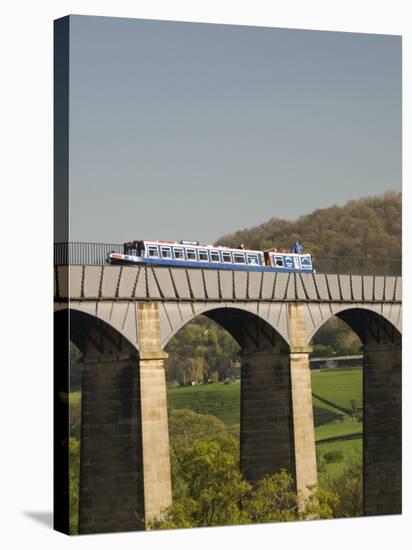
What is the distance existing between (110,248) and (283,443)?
15.7 meters

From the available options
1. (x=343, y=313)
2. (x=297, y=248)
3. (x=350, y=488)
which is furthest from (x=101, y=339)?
(x=343, y=313)

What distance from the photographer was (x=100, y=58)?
165 feet

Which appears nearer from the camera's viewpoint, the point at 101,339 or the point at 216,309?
the point at 101,339

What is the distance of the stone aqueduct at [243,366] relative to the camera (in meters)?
A: 55.4

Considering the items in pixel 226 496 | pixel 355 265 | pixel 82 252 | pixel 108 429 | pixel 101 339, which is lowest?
pixel 226 496

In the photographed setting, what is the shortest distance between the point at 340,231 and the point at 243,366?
31.9ft

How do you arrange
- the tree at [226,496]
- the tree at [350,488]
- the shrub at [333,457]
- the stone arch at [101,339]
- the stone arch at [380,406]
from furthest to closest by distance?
the shrub at [333,457]
the tree at [350,488]
the stone arch at [380,406]
the stone arch at [101,339]
the tree at [226,496]

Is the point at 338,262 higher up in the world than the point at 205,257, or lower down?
lower down

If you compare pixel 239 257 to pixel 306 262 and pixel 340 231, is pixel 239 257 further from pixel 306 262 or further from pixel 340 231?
pixel 340 231

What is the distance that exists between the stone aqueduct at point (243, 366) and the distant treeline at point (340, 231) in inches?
97.2

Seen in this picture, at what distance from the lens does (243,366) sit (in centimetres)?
6600

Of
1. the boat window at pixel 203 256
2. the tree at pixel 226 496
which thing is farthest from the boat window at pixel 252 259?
the tree at pixel 226 496

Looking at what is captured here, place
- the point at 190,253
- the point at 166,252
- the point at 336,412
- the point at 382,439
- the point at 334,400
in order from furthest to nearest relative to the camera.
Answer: the point at 334,400 → the point at 336,412 → the point at 382,439 → the point at 190,253 → the point at 166,252

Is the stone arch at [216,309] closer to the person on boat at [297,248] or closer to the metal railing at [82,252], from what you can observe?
the person on boat at [297,248]
